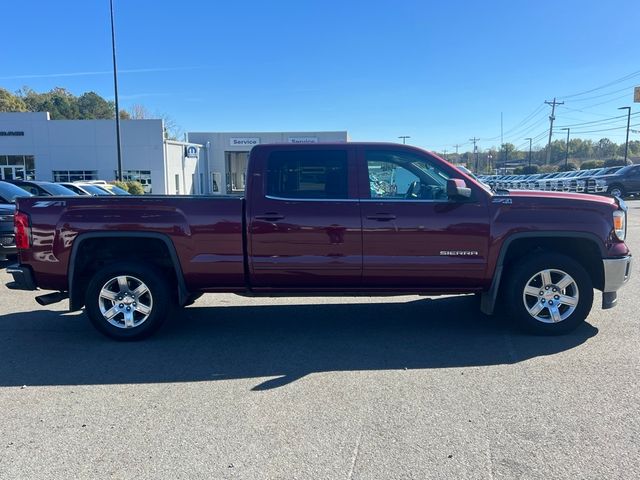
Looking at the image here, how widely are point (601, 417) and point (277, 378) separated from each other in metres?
2.45

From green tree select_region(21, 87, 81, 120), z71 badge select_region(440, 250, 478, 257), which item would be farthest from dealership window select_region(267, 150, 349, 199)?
green tree select_region(21, 87, 81, 120)

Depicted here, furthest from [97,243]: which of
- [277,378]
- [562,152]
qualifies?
[562,152]

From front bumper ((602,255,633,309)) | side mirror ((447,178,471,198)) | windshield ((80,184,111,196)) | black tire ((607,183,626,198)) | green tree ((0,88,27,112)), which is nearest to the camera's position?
side mirror ((447,178,471,198))

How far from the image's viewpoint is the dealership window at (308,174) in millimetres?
5320

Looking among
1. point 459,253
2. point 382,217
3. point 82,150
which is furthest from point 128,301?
point 82,150

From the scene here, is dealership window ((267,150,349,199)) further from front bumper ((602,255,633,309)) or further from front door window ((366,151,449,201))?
front bumper ((602,255,633,309))

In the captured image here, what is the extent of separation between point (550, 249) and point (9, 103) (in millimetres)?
90617

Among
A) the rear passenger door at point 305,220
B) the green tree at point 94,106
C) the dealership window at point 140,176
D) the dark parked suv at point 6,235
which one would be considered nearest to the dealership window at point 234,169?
the dealership window at point 140,176

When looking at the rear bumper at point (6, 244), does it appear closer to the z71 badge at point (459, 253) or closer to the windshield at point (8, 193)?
the windshield at point (8, 193)

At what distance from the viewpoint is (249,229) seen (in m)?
5.22

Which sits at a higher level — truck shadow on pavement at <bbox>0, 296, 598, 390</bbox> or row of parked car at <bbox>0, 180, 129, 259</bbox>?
row of parked car at <bbox>0, 180, 129, 259</bbox>

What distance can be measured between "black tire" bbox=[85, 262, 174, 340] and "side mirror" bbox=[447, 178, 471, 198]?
303 centimetres

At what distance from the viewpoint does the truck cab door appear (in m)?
5.21

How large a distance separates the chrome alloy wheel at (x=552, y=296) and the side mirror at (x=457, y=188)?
1.18 meters
